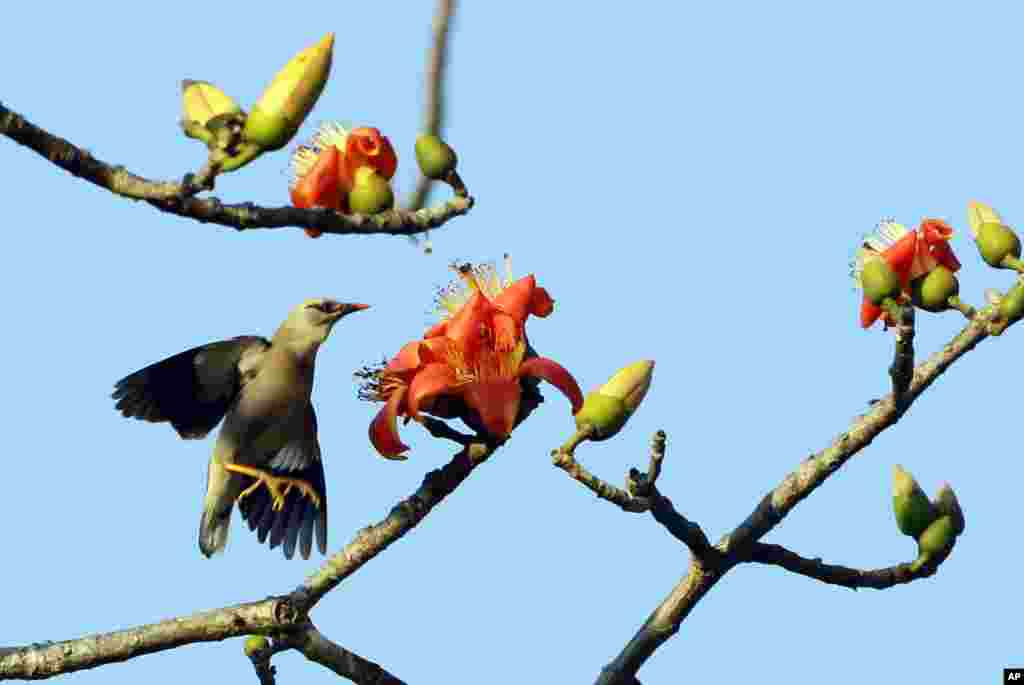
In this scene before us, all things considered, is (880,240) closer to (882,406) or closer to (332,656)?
(882,406)

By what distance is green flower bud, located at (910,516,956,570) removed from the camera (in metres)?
4.19

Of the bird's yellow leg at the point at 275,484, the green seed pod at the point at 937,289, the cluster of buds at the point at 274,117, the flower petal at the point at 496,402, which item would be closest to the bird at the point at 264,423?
the bird's yellow leg at the point at 275,484

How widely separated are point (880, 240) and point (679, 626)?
1221mm

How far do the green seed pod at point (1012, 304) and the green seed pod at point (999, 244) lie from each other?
9.6 inches

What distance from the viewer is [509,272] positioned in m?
4.43

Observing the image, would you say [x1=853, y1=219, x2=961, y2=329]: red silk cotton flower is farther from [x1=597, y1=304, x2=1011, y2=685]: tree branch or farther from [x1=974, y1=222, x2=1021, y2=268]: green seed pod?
[x1=597, y1=304, x2=1011, y2=685]: tree branch

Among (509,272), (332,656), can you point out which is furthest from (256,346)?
(332,656)

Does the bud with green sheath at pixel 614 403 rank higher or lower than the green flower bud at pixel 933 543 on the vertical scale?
higher

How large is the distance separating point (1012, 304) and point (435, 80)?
54.2 inches

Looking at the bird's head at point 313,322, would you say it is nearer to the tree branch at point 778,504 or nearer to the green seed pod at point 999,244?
the tree branch at point 778,504

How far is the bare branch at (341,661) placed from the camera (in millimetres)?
3889

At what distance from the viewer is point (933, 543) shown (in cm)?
419

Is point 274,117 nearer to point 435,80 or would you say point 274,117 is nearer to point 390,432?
point 435,80

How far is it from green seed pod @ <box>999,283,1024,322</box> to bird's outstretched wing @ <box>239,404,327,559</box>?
2.80 metres
